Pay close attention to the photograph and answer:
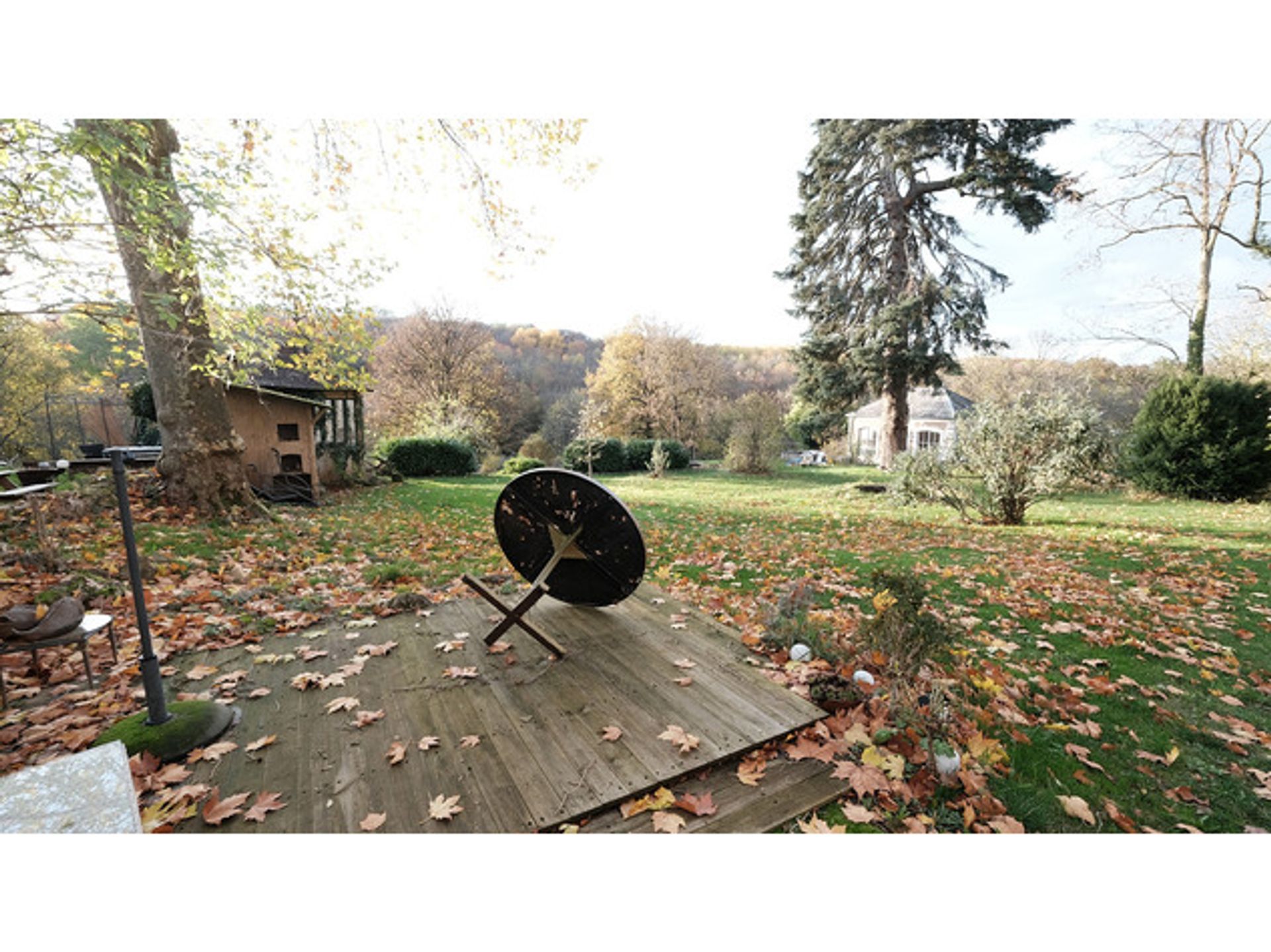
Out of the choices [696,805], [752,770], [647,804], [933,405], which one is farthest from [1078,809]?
[933,405]

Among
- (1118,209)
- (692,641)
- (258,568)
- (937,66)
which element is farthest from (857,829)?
(1118,209)

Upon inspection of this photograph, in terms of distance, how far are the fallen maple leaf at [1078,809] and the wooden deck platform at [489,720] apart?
812 millimetres

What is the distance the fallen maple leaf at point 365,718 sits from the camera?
1.84m

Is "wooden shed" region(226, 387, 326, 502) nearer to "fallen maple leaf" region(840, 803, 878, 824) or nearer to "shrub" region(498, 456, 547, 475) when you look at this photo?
"shrub" region(498, 456, 547, 475)

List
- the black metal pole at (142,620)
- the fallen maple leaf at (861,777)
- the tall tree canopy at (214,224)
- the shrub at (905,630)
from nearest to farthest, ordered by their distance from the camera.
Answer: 1. the fallen maple leaf at (861,777)
2. the black metal pole at (142,620)
3. the shrub at (905,630)
4. the tall tree canopy at (214,224)

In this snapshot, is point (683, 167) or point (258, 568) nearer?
point (683, 167)

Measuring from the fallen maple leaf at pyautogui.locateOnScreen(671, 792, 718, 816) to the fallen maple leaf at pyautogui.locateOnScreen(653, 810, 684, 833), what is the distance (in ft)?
0.15

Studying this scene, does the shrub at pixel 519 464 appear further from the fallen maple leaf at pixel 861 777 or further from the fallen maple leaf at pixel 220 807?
the fallen maple leaf at pixel 861 777

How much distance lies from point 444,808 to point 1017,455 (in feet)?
26.0

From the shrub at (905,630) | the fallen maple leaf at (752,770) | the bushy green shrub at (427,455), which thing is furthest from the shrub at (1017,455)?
the bushy green shrub at (427,455)
